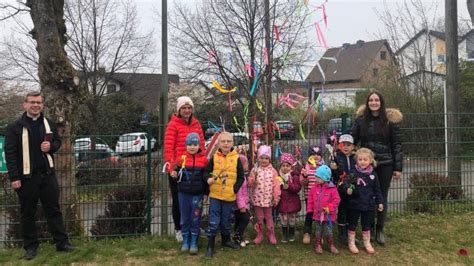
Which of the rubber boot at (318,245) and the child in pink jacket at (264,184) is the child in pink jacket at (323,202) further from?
the child in pink jacket at (264,184)

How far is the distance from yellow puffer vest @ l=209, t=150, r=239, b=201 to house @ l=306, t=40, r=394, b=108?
8.06m

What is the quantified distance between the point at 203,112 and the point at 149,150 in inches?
523

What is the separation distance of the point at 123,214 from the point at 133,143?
1.02m

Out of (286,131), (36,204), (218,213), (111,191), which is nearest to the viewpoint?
(36,204)

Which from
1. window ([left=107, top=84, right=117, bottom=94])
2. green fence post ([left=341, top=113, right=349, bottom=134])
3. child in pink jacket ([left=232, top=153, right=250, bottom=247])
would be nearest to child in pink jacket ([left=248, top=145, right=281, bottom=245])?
child in pink jacket ([left=232, top=153, right=250, bottom=247])

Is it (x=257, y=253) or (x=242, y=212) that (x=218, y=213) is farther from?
(x=257, y=253)

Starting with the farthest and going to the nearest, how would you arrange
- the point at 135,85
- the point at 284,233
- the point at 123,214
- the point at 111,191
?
the point at 135,85, the point at 123,214, the point at 111,191, the point at 284,233

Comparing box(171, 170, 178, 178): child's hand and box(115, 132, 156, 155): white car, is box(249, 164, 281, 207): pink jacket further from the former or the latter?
box(115, 132, 156, 155): white car

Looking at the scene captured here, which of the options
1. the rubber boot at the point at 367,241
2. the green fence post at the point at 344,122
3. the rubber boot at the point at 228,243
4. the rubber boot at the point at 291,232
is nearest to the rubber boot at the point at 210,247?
the rubber boot at the point at 228,243

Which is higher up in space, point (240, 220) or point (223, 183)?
point (223, 183)

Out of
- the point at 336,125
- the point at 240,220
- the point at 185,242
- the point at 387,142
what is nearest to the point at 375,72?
the point at 336,125

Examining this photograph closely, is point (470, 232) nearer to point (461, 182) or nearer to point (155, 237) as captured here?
point (461, 182)

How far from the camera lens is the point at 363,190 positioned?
17.0ft

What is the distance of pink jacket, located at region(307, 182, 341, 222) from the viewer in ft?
16.7
